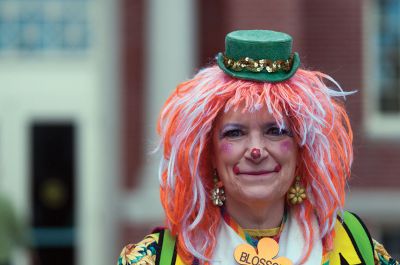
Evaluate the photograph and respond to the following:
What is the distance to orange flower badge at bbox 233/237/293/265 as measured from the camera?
3.81 metres

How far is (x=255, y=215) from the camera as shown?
Result: 3.86 metres

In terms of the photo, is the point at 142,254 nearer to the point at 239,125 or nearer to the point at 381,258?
the point at 239,125

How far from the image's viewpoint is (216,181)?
390 centimetres

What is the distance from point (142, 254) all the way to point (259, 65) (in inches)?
28.6

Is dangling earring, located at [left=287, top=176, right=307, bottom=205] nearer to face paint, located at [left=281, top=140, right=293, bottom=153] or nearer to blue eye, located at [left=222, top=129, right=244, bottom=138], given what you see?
face paint, located at [left=281, top=140, right=293, bottom=153]

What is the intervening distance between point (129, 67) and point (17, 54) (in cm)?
182

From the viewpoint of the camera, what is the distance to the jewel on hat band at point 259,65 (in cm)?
378

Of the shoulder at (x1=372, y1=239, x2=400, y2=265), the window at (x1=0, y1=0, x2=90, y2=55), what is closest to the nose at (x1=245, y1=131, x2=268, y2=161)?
the shoulder at (x1=372, y1=239, x2=400, y2=265)

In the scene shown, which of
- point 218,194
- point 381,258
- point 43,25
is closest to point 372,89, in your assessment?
point 43,25

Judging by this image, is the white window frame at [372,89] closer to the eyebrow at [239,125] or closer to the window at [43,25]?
the window at [43,25]

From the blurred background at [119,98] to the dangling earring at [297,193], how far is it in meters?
5.27

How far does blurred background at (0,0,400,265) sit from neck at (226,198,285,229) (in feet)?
17.2

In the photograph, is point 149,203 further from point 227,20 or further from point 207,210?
point 207,210

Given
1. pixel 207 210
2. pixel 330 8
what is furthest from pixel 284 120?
pixel 330 8
